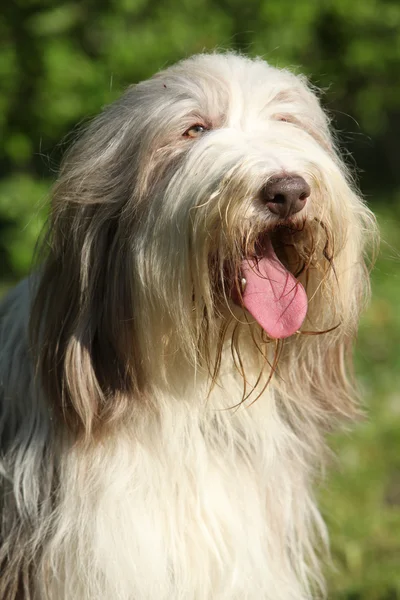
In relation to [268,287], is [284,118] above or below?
above

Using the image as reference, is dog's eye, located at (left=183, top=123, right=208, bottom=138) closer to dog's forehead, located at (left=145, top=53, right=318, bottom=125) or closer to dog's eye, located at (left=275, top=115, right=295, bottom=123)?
dog's forehead, located at (left=145, top=53, right=318, bottom=125)

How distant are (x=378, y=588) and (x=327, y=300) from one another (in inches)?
63.1

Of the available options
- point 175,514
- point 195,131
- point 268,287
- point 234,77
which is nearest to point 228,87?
point 234,77

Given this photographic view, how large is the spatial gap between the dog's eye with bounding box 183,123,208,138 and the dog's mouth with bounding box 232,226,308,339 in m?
0.36

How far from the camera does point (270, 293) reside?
2.68 meters

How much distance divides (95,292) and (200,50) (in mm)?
3121

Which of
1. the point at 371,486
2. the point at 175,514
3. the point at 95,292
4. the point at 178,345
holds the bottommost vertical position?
the point at 371,486

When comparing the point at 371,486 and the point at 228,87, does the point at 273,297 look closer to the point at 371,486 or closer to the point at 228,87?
the point at 228,87

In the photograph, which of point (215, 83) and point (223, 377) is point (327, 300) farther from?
point (215, 83)

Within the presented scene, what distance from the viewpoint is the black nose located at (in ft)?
7.88

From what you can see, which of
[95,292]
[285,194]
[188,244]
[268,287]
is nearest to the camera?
[285,194]

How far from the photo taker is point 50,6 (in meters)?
6.07

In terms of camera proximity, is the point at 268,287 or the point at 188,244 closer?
the point at 188,244

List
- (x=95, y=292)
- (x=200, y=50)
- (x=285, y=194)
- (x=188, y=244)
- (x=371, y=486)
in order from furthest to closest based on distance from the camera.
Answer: (x=200, y=50) → (x=371, y=486) → (x=95, y=292) → (x=188, y=244) → (x=285, y=194)
